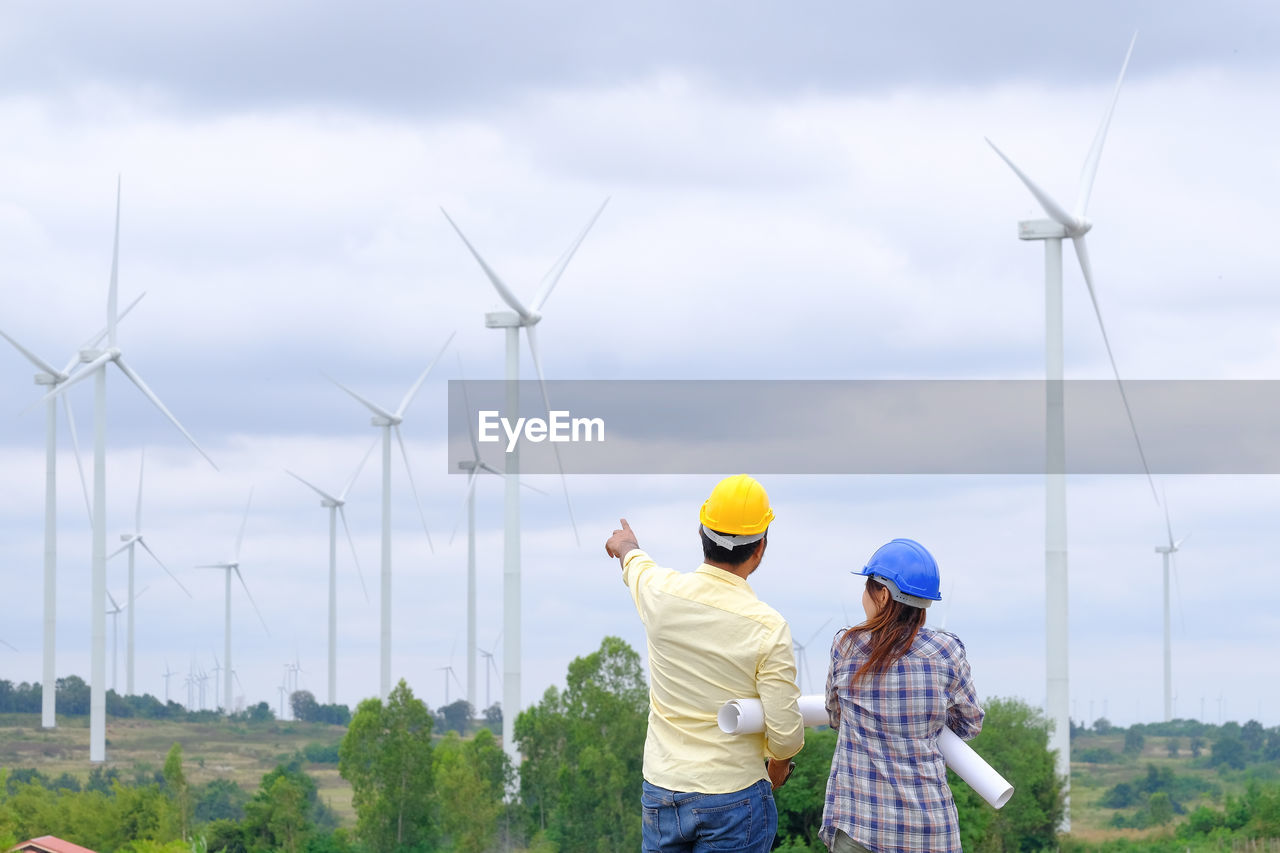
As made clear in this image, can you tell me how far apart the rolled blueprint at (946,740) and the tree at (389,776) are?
77557 mm

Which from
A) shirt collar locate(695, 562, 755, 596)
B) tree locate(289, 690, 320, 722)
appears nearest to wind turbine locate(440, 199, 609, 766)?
shirt collar locate(695, 562, 755, 596)

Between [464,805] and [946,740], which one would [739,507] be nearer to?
[946,740]

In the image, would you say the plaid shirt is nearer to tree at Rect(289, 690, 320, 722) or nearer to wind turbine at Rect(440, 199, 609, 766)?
wind turbine at Rect(440, 199, 609, 766)

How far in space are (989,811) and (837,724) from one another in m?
62.6

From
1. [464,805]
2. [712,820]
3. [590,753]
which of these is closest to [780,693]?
[712,820]

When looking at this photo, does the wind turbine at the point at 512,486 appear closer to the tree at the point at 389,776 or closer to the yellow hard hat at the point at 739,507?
the tree at the point at 389,776

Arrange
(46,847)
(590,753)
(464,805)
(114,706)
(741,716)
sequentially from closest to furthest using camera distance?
(741,716) → (46,847) → (590,753) → (464,805) → (114,706)

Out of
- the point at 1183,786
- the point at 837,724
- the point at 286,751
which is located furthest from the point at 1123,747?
the point at 837,724

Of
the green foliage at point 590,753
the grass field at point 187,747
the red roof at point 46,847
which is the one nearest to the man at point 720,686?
the red roof at point 46,847

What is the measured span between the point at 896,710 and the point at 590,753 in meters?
75.1

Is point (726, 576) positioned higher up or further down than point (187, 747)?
higher up

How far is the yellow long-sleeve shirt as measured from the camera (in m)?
7.45

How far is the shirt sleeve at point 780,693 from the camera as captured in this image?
740 centimetres

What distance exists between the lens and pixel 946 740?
7.61 metres
